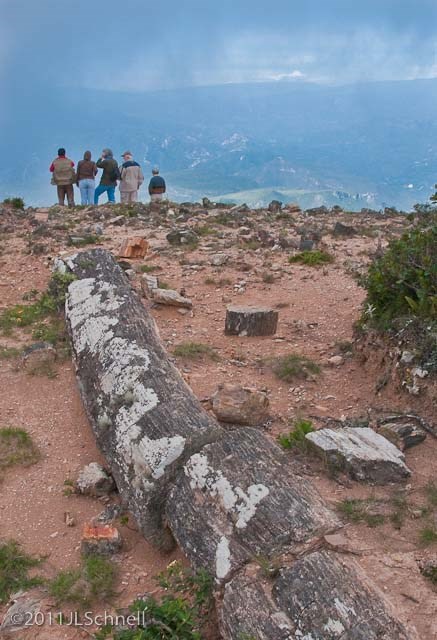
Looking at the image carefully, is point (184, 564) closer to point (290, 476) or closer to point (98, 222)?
point (290, 476)

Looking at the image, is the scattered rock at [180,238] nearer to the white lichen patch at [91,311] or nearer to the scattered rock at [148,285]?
the scattered rock at [148,285]

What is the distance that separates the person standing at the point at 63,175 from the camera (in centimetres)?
1708

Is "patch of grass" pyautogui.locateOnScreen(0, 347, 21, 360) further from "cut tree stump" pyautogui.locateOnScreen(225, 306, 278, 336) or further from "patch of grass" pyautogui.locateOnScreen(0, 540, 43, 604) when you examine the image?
"patch of grass" pyautogui.locateOnScreen(0, 540, 43, 604)

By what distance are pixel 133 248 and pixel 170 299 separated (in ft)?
9.60

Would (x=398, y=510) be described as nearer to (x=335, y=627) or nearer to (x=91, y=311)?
(x=335, y=627)

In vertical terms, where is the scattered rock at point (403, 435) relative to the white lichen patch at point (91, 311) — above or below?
below

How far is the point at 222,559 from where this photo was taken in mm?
3678

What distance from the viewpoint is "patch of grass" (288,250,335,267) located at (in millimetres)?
11148

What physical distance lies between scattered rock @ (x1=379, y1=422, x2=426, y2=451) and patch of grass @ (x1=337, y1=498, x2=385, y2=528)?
0.81 metres

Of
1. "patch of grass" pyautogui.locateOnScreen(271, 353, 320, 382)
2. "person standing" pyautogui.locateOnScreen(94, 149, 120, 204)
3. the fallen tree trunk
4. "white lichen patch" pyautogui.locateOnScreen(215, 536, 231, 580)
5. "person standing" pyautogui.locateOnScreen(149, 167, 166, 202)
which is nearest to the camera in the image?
the fallen tree trunk

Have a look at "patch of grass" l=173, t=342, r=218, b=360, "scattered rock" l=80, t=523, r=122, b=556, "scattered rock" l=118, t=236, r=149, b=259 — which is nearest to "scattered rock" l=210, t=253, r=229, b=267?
"scattered rock" l=118, t=236, r=149, b=259

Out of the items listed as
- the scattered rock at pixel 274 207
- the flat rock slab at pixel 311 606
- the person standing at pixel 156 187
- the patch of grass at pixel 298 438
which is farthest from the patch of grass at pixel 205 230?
the flat rock slab at pixel 311 606

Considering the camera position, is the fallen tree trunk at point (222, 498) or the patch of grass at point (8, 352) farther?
the patch of grass at point (8, 352)

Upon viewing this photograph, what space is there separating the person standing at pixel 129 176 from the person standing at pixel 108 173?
0.79ft
